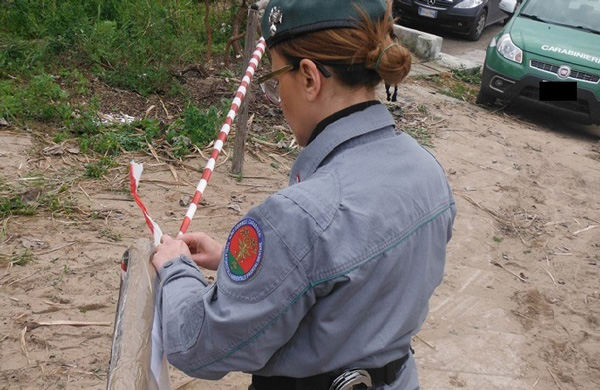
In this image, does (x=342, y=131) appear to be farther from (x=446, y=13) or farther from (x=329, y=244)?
(x=446, y=13)

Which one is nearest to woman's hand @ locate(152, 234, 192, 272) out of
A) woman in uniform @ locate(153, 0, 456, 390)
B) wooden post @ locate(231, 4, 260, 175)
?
woman in uniform @ locate(153, 0, 456, 390)

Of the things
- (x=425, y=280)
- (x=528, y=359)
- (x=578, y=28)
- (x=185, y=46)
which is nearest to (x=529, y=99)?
(x=578, y=28)

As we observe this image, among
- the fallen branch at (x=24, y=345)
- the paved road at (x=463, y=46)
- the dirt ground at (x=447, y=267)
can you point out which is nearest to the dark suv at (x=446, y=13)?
the paved road at (x=463, y=46)

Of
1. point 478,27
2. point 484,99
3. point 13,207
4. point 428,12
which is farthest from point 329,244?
point 478,27

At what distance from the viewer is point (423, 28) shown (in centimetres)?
1386

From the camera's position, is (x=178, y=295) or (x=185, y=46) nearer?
(x=178, y=295)

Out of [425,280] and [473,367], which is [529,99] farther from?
[425,280]

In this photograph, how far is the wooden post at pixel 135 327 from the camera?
5.90 feet

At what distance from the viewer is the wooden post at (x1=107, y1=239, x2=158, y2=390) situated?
1800 millimetres

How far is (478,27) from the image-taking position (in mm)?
13891

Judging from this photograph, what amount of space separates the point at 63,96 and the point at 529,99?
19.5ft

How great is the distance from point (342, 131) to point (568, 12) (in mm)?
9420

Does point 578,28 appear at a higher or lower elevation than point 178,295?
lower

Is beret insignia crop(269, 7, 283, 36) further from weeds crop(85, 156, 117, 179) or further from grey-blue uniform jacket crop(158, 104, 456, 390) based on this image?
weeds crop(85, 156, 117, 179)
